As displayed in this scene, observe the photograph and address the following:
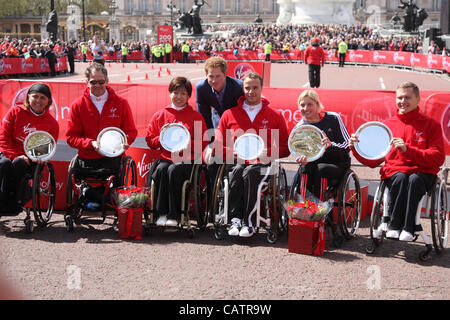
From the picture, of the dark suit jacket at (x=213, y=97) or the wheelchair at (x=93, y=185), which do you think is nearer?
the wheelchair at (x=93, y=185)

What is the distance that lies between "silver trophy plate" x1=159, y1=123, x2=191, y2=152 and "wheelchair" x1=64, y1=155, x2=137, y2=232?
18.3 inches

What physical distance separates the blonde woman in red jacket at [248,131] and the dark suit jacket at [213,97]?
20cm

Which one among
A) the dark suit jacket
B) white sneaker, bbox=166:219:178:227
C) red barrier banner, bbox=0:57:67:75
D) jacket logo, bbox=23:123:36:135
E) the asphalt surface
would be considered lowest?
the asphalt surface

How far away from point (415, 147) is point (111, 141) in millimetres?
2921

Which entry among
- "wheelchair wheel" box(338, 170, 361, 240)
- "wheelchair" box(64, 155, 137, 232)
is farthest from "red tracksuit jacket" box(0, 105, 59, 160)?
"wheelchair wheel" box(338, 170, 361, 240)

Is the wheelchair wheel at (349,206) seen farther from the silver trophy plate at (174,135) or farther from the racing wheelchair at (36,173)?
the racing wheelchair at (36,173)

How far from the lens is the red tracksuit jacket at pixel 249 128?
6.03 meters

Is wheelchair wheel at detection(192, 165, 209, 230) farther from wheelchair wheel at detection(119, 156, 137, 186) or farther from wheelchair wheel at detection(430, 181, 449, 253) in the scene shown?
wheelchair wheel at detection(430, 181, 449, 253)

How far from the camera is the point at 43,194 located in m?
6.70

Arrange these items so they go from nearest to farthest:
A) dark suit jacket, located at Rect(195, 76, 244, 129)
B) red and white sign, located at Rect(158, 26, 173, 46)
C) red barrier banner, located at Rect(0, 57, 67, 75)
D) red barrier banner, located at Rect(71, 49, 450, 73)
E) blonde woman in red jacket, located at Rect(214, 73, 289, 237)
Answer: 1. blonde woman in red jacket, located at Rect(214, 73, 289, 237)
2. dark suit jacket, located at Rect(195, 76, 244, 129)
3. red barrier banner, located at Rect(0, 57, 67, 75)
4. red barrier banner, located at Rect(71, 49, 450, 73)
5. red and white sign, located at Rect(158, 26, 173, 46)

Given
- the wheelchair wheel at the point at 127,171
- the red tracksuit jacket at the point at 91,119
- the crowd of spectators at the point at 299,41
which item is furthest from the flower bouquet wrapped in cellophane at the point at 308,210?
the crowd of spectators at the point at 299,41

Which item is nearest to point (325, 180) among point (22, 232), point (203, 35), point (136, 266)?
point (136, 266)

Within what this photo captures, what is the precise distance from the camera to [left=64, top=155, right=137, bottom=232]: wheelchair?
6152 millimetres

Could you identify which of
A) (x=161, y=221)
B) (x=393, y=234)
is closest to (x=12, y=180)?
(x=161, y=221)
